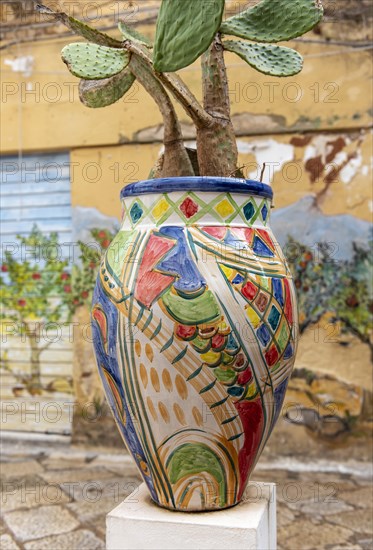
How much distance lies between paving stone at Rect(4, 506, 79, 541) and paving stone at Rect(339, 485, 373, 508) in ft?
4.56

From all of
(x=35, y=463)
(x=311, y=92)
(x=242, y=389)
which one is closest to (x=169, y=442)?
(x=242, y=389)

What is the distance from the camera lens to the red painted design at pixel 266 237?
1.78 m

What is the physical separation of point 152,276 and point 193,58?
21.7 inches

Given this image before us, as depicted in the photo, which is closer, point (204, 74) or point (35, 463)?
point (204, 74)


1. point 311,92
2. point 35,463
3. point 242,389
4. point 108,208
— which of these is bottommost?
point 35,463

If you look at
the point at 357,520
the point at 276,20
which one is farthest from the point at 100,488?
the point at 276,20

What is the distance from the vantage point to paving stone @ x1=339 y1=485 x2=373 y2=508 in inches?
129

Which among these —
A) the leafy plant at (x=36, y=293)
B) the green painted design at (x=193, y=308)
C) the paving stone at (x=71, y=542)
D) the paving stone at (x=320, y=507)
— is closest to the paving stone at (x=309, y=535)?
the paving stone at (x=320, y=507)

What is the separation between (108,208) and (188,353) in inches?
106

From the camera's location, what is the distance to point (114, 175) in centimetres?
419

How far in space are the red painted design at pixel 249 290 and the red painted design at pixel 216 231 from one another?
0.14 meters

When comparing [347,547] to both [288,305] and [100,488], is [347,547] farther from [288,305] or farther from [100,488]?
[288,305]

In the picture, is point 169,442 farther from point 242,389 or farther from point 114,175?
point 114,175

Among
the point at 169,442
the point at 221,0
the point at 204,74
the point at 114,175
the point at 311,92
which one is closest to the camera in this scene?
the point at 221,0
